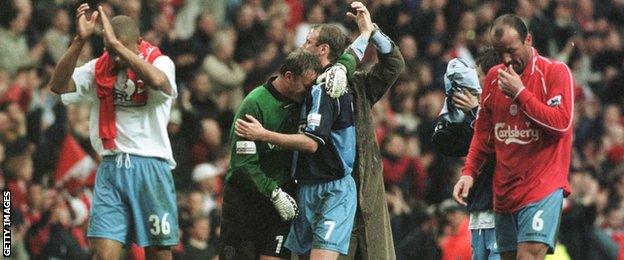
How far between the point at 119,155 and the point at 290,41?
30.7ft

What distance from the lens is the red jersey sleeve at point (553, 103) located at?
398 inches

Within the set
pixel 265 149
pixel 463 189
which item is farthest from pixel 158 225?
pixel 463 189

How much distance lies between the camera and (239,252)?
11305mm

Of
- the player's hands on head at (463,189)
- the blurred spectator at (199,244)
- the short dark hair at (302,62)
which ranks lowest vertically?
the blurred spectator at (199,244)

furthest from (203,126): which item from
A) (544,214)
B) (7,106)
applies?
(544,214)

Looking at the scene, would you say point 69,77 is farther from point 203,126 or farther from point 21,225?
point 203,126

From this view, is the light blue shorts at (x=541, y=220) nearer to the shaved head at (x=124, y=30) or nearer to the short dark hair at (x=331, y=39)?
the short dark hair at (x=331, y=39)

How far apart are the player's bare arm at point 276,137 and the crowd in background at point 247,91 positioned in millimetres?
4605

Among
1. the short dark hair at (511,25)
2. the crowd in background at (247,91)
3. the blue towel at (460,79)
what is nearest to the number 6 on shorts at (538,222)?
the short dark hair at (511,25)

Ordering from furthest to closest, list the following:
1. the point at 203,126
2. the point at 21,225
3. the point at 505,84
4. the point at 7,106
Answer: the point at 203,126
the point at 7,106
the point at 21,225
the point at 505,84

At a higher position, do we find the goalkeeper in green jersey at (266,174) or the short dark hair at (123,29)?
the short dark hair at (123,29)

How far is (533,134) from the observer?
34.0ft

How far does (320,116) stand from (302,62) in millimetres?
489

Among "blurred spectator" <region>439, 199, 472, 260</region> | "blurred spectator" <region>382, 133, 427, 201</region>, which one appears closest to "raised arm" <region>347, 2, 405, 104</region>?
"blurred spectator" <region>439, 199, 472, 260</region>
